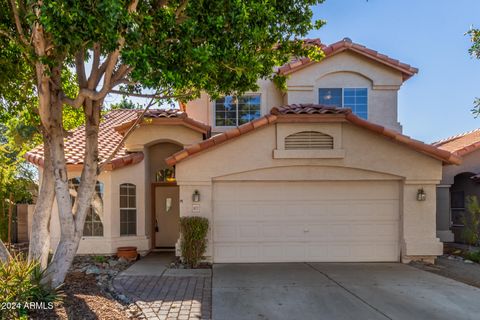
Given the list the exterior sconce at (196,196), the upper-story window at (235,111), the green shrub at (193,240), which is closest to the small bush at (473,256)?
the green shrub at (193,240)

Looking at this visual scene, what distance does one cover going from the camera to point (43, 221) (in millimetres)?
6641

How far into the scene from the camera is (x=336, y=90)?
13281mm

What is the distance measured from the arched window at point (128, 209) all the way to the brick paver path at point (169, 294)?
3.11 metres

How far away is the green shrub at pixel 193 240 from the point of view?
9.46 meters

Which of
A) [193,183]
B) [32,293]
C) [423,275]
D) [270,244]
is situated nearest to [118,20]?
[32,293]

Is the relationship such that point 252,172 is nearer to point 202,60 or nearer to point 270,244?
point 270,244

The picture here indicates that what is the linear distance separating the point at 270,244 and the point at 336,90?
22.3 feet

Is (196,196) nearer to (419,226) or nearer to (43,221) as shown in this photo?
(43,221)

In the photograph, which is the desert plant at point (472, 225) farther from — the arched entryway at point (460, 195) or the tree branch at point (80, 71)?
the tree branch at point (80, 71)

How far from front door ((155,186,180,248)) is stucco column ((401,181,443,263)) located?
791cm

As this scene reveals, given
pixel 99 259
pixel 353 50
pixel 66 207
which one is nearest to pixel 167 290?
pixel 66 207

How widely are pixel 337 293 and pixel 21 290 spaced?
233 inches

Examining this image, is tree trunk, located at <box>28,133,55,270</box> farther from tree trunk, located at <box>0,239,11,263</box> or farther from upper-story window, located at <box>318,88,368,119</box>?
upper-story window, located at <box>318,88,368,119</box>

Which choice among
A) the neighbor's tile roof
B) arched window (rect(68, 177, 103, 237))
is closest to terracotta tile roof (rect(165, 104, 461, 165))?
the neighbor's tile roof
